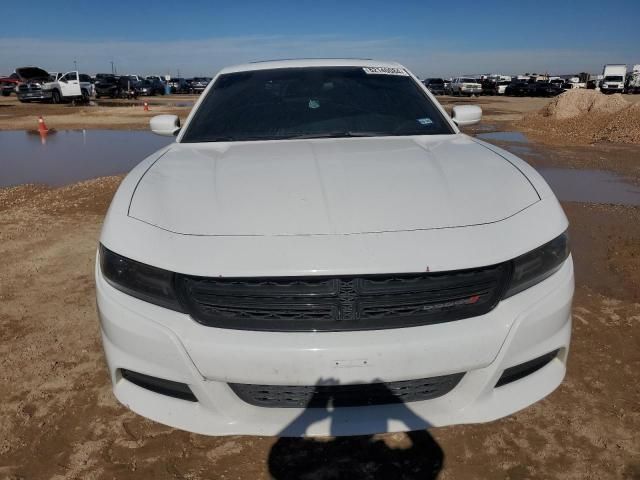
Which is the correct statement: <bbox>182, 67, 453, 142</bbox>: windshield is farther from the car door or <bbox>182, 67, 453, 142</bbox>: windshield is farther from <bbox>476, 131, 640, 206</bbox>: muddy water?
the car door

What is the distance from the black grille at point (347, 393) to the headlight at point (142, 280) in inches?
15.4

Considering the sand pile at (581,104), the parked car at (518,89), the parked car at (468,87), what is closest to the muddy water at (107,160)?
the sand pile at (581,104)

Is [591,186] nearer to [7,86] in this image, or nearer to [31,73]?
[31,73]

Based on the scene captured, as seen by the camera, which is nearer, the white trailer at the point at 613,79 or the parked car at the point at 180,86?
the white trailer at the point at 613,79

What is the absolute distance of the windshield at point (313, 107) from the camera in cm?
311

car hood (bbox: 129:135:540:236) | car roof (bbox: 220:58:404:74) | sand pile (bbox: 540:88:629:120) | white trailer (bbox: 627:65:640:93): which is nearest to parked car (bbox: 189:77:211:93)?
sand pile (bbox: 540:88:629:120)

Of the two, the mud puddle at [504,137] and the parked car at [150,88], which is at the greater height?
the parked car at [150,88]

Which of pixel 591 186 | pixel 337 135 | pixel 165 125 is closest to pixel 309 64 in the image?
pixel 337 135

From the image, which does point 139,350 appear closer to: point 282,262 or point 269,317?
point 269,317

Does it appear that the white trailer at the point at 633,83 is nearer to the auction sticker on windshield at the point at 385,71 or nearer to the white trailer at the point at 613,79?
the white trailer at the point at 613,79

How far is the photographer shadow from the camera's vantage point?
1823 millimetres

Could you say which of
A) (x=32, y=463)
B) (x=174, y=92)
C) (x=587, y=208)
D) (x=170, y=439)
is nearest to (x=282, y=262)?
(x=170, y=439)

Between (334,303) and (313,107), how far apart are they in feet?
6.19

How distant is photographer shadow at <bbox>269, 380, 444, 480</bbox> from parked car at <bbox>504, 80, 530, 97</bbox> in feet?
157
